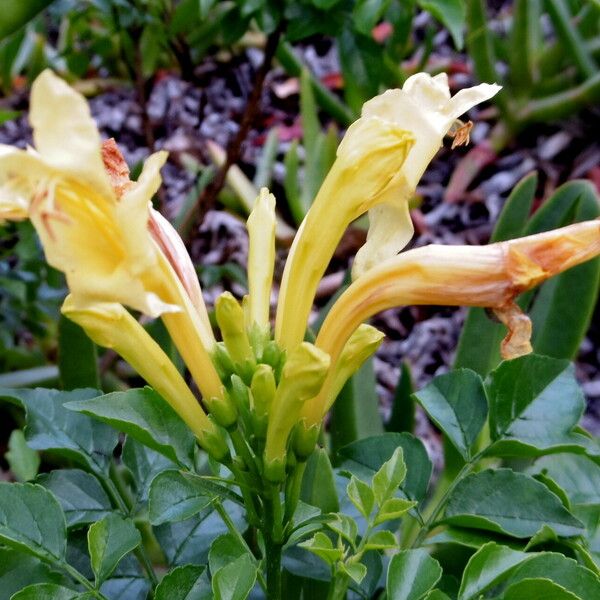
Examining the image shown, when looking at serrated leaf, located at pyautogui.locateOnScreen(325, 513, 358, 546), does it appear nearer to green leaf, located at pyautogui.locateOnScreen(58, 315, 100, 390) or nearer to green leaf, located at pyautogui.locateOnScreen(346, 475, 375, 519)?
green leaf, located at pyautogui.locateOnScreen(346, 475, 375, 519)

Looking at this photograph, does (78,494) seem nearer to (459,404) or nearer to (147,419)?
(147,419)

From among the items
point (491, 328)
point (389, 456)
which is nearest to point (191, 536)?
point (389, 456)

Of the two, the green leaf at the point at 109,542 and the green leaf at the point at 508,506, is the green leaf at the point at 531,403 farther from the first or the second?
the green leaf at the point at 109,542

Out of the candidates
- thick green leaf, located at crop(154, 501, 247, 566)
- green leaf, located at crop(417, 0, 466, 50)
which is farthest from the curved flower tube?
green leaf, located at crop(417, 0, 466, 50)

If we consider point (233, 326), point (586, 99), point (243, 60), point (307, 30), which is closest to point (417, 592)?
point (233, 326)

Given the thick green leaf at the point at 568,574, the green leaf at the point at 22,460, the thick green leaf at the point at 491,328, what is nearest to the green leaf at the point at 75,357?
the green leaf at the point at 22,460
